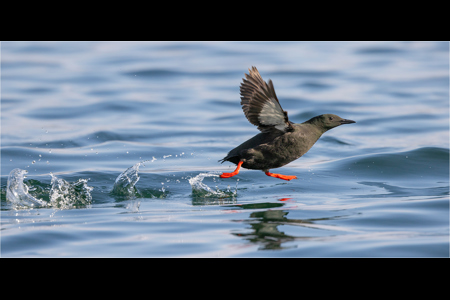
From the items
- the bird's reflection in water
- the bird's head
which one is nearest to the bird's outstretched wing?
the bird's head

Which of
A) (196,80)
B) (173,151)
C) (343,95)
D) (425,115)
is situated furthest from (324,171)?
(196,80)

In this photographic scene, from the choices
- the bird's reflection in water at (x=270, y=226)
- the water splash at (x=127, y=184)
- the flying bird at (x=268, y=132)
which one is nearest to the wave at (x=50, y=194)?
the water splash at (x=127, y=184)

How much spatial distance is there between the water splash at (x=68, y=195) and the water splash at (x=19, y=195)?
179 mm

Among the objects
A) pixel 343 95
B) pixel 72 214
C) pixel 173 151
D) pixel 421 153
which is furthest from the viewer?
pixel 343 95

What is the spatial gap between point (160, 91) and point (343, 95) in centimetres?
531

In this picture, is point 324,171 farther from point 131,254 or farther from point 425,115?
point 425,115

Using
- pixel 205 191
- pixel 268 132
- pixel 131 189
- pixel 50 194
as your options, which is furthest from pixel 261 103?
pixel 50 194

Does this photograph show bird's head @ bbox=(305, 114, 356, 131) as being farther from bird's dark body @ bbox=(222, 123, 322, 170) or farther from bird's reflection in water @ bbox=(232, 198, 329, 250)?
bird's reflection in water @ bbox=(232, 198, 329, 250)

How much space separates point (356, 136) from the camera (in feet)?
41.7

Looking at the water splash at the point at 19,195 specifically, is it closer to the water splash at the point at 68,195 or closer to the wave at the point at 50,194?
the wave at the point at 50,194

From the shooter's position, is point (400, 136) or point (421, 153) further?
point (400, 136)

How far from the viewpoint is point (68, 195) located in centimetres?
717

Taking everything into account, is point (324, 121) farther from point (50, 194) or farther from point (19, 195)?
point (19, 195)

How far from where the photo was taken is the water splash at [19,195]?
688 centimetres
